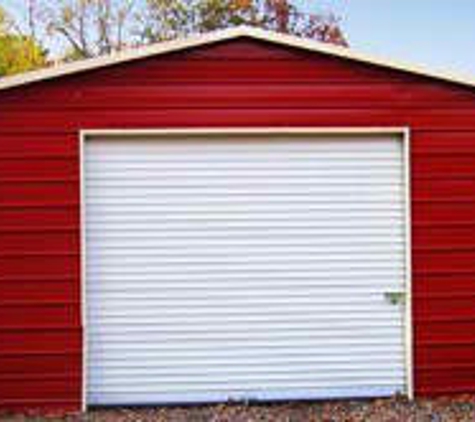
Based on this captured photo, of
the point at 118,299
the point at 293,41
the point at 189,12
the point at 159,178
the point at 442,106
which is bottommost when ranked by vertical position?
the point at 118,299

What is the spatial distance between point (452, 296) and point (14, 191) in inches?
162

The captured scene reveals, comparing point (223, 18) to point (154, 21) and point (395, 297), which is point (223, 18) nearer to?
point (154, 21)

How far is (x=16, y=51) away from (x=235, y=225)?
59.8 ft

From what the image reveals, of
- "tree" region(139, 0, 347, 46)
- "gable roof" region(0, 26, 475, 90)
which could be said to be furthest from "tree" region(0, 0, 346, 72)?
"gable roof" region(0, 26, 475, 90)

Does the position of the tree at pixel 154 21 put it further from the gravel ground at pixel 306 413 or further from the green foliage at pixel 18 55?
the gravel ground at pixel 306 413

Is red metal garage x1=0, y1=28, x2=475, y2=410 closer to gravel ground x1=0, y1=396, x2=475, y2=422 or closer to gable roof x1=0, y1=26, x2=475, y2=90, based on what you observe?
gable roof x1=0, y1=26, x2=475, y2=90

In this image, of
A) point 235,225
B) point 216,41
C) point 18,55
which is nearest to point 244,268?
point 235,225

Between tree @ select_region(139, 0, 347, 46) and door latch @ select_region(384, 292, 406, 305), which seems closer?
door latch @ select_region(384, 292, 406, 305)

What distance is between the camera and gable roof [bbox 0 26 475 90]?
834cm

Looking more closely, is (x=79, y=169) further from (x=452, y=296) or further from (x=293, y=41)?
(x=452, y=296)

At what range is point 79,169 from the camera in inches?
333

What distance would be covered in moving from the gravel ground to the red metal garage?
0.46 ft

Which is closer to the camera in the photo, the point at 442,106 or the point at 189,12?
the point at 442,106

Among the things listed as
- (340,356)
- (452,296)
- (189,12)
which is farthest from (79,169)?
(189,12)
